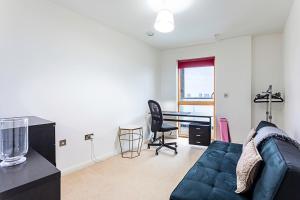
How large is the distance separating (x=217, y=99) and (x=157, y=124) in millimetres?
1659

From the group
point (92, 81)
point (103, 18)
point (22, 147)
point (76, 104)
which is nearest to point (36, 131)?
point (22, 147)

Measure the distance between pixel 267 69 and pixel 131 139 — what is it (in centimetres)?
333

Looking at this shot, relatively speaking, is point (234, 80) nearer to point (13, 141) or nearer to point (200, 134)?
point (200, 134)

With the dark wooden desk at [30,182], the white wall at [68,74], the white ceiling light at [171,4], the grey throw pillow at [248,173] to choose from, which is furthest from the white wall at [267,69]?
the dark wooden desk at [30,182]

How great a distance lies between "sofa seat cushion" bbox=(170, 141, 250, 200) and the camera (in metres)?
1.28

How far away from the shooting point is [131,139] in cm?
382

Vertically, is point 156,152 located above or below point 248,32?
below

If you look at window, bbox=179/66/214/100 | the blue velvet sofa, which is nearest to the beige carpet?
the blue velvet sofa

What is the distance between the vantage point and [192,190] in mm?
1341

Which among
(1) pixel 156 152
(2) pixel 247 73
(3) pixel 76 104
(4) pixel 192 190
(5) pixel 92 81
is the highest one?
(2) pixel 247 73

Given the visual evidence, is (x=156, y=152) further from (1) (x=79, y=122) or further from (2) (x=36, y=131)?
(2) (x=36, y=131)

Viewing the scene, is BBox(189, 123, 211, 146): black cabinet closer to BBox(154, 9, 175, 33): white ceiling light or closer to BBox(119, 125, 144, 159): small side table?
BBox(119, 125, 144, 159): small side table

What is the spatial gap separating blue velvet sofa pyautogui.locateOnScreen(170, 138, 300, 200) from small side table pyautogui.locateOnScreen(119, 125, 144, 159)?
174cm

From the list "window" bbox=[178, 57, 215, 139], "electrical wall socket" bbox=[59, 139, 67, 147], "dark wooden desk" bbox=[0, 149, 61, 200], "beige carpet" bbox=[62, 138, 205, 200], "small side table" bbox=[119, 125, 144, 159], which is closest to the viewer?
"dark wooden desk" bbox=[0, 149, 61, 200]
